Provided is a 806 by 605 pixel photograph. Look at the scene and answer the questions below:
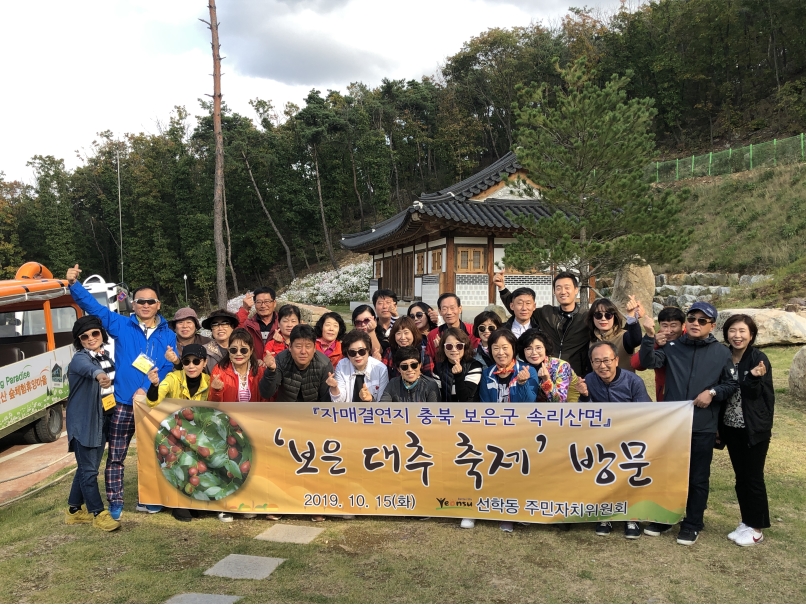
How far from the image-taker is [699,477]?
389 centimetres

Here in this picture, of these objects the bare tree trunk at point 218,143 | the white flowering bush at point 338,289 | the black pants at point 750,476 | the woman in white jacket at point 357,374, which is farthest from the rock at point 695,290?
the woman in white jacket at point 357,374

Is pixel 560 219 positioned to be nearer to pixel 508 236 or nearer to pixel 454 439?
pixel 508 236

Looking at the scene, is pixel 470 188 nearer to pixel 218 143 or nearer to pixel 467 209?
pixel 467 209

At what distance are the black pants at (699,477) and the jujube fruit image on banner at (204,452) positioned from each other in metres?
3.22

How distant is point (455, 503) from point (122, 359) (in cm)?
278

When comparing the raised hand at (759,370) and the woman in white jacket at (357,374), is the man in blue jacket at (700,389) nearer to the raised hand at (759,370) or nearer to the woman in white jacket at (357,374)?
the raised hand at (759,370)

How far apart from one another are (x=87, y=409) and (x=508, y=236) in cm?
1381

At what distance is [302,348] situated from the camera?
14.2ft

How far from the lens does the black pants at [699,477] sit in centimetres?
387

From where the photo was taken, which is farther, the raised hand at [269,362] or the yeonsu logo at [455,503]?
the raised hand at [269,362]

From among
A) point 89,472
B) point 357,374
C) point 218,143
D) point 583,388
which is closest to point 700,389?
point 583,388

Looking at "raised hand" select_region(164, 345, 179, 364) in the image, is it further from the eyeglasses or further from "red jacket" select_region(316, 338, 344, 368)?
the eyeglasses

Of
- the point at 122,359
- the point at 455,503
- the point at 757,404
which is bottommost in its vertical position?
the point at 455,503

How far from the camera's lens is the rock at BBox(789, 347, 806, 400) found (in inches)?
318
